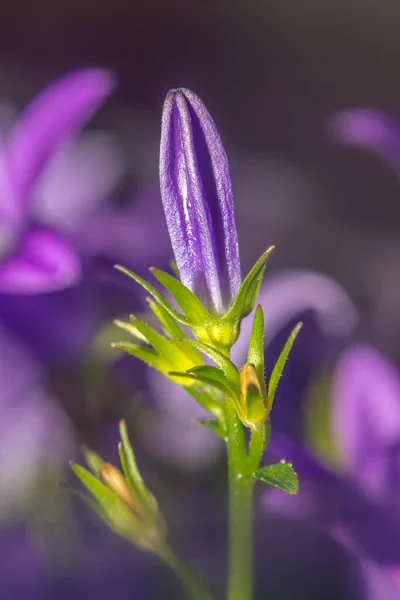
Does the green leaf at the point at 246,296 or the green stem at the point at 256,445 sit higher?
the green leaf at the point at 246,296

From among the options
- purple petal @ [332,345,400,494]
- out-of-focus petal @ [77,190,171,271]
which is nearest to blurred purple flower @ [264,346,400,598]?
purple petal @ [332,345,400,494]

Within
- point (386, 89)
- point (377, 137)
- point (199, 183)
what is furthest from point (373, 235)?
point (199, 183)

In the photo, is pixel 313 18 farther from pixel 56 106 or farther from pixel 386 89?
pixel 56 106

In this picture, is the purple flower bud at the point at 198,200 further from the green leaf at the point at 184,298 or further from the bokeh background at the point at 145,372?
the bokeh background at the point at 145,372

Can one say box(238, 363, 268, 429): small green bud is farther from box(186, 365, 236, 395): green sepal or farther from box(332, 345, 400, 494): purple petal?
Result: box(332, 345, 400, 494): purple petal

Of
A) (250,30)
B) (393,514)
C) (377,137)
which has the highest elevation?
(250,30)

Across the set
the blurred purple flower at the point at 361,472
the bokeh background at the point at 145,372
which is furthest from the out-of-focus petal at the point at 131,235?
the blurred purple flower at the point at 361,472
